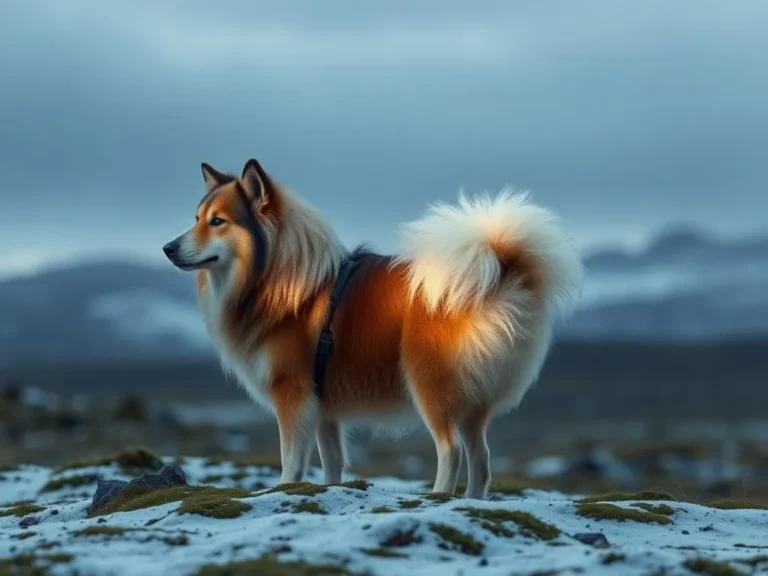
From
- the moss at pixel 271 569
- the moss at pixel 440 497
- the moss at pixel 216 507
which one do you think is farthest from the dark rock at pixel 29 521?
the moss at pixel 271 569

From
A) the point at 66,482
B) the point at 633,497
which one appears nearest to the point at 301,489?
the point at 633,497

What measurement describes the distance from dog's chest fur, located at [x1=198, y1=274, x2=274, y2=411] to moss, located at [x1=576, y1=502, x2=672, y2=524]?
314cm

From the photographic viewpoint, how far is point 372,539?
27.4 ft

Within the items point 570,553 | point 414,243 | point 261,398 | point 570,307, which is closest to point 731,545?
point 570,553

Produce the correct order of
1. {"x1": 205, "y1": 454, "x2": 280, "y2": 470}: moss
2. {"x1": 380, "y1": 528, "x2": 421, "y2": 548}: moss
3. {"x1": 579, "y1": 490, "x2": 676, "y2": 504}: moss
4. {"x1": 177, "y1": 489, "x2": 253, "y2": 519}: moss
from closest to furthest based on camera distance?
{"x1": 380, "y1": 528, "x2": 421, "y2": 548}: moss < {"x1": 177, "y1": 489, "x2": 253, "y2": 519}: moss < {"x1": 579, "y1": 490, "x2": 676, "y2": 504}: moss < {"x1": 205, "y1": 454, "x2": 280, "y2": 470}: moss

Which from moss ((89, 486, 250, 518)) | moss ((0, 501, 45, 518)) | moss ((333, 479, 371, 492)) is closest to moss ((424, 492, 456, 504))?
moss ((333, 479, 371, 492))

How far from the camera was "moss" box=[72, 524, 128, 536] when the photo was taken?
28.4 ft

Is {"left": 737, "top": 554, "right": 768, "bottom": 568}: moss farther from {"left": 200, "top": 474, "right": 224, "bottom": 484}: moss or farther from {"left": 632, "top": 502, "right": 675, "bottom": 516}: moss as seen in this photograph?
{"left": 200, "top": 474, "right": 224, "bottom": 484}: moss

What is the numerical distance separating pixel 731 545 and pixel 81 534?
450 centimetres

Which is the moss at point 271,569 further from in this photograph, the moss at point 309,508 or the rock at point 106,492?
the rock at point 106,492

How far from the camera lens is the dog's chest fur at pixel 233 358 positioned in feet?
39.0

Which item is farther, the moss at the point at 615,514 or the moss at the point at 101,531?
the moss at the point at 615,514

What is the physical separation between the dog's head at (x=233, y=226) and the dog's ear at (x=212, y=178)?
0.21m

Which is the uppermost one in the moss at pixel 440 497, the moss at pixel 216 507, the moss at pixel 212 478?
the moss at pixel 212 478
